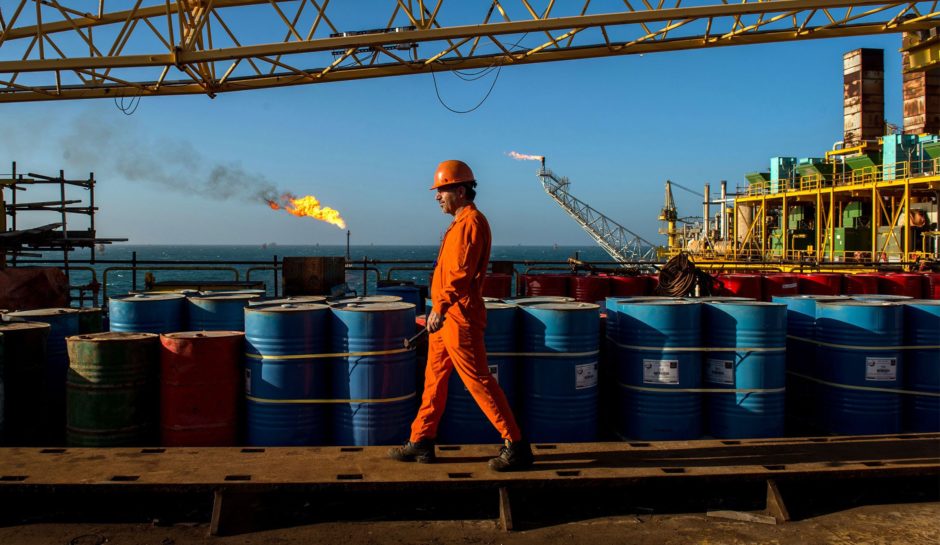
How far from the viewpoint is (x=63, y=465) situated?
429 centimetres

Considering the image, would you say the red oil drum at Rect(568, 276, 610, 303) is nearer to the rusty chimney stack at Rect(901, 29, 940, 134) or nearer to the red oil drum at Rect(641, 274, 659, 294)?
the red oil drum at Rect(641, 274, 659, 294)

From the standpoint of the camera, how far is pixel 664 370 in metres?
5.45

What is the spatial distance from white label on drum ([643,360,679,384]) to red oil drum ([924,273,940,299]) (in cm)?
810

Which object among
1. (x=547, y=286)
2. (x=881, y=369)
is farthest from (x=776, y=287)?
(x=881, y=369)

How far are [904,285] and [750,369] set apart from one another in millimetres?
7468

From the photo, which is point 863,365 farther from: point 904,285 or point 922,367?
point 904,285

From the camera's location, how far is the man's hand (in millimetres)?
4383

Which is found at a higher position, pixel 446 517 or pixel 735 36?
pixel 735 36

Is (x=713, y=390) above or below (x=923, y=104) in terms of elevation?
below

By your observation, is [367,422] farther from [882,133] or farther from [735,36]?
[882,133]

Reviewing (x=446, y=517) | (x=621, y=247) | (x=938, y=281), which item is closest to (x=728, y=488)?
(x=446, y=517)

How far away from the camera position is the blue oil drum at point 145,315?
18.7 feet

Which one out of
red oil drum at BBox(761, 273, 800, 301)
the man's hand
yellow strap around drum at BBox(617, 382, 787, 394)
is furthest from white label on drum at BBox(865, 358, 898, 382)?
red oil drum at BBox(761, 273, 800, 301)

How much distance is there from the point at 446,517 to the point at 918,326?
433 centimetres
